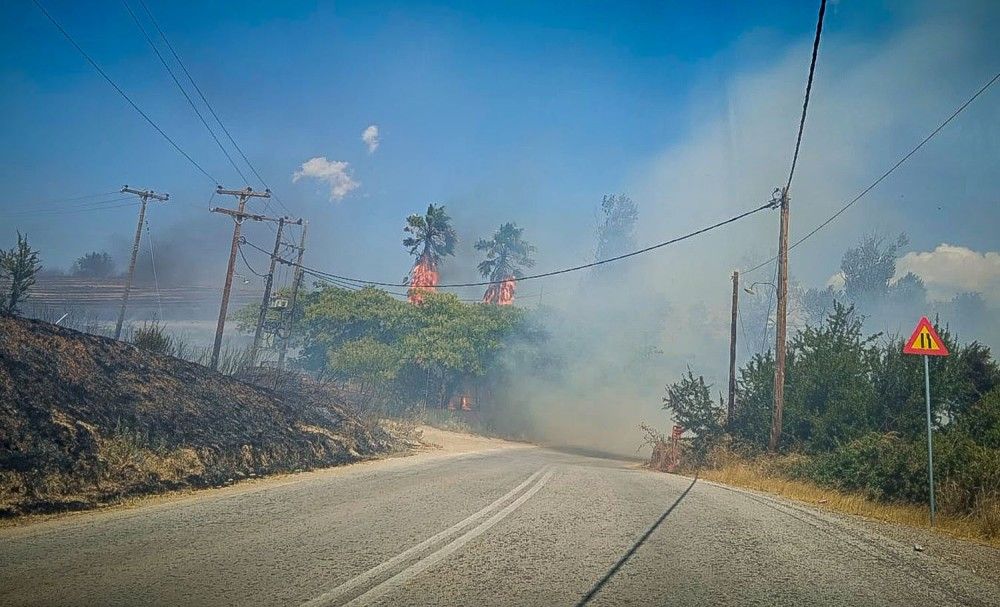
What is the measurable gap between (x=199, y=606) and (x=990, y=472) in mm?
12184

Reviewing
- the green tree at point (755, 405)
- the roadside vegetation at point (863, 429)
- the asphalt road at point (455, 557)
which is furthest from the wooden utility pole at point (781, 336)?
the asphalt road at point (455, 557)

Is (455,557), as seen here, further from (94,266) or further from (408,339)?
(94,266)

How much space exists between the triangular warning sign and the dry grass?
252 centimetres

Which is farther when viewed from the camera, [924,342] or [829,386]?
[829,386]

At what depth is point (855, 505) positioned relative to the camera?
1048 centimetres

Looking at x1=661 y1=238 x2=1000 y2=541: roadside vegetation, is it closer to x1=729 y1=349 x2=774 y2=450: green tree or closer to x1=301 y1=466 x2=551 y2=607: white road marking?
x1=729 y1=349 x2=774 y2=450: green tree

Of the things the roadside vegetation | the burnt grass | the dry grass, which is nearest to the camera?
the burnt grass

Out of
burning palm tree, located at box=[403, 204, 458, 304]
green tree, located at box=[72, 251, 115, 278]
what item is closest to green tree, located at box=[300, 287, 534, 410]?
burning palm tree, located at box=[403, 204, 458, 304]

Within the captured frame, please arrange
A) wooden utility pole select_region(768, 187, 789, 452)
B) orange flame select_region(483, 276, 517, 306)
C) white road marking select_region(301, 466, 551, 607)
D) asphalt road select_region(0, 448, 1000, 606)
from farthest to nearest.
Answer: orange flame select_region(483, 276, 517, 306) → wooden utility pole select_region(768, 187, 789, 452) → asphalt road select_region(0, 448, 1000, 606) → white road marking select_region(301, 466, 551, 607)

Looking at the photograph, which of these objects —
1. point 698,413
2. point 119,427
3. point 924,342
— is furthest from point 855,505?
point 119,427

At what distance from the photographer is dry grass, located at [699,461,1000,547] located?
805 centimetres

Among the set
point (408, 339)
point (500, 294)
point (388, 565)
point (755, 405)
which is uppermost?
point (500, 294)

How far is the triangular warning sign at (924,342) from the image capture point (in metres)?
9.33

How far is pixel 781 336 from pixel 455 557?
51.9 ft
